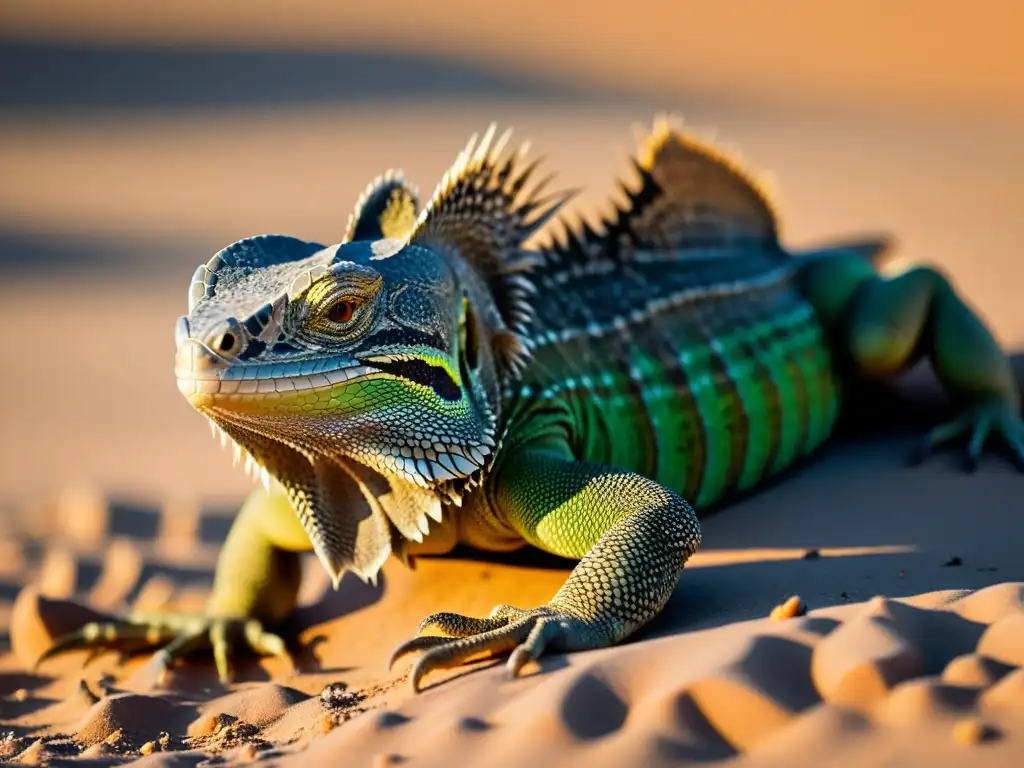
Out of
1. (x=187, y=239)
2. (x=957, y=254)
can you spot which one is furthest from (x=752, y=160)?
(x=187, y=239)

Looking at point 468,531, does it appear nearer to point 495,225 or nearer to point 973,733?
point 495,225

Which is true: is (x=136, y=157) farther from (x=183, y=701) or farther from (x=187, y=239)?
(x=183, y=701)

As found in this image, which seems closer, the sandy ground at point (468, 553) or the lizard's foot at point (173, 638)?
the sandy ground at point (468, 553)

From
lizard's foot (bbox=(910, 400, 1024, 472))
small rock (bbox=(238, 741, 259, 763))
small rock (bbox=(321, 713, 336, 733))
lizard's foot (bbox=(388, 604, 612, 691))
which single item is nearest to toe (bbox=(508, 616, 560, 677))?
lizard's foot (bbox=(388, 604, 612, 691))

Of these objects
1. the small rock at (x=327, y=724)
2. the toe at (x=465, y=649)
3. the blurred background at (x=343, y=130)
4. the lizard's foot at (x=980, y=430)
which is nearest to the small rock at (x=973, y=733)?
the toe at (x=465, y=649)

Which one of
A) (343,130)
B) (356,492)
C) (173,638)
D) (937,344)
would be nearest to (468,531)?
(356,492)

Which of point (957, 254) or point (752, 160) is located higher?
point (752, 160)

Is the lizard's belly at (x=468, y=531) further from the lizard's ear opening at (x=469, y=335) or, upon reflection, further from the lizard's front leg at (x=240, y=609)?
the lizard's front leg at (x=240, y=609)

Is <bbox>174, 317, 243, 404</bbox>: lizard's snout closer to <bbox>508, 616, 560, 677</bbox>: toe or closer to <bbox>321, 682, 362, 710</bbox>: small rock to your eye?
<bbox>321, 682, 362, 710</bbox>: small rock
